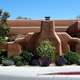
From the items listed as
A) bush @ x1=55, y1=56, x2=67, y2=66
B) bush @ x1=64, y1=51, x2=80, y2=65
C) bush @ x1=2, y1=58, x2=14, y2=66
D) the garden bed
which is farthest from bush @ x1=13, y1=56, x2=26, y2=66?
the garden bed

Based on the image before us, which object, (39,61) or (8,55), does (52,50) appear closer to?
(39,61)

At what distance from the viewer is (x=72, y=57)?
32.5 meters

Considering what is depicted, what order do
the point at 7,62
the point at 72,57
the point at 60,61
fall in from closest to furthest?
the point at 60,61 → the point at 7,62 → the point at 72,57

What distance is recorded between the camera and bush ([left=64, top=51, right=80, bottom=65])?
3241 cm

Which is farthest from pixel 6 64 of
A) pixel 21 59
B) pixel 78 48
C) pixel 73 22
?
pixel 73 22

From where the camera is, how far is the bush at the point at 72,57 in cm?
→ 3241

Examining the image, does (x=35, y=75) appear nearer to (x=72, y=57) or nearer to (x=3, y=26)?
(x=72, y=57)

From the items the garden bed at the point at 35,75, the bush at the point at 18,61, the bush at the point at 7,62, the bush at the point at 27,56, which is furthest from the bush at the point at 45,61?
the garden bed at the point at 35,75

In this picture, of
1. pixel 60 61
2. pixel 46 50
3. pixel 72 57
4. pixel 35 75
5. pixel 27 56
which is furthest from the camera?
pixel 46 50

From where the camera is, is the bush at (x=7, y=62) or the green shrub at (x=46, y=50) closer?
the bush at (x=7, y=62)

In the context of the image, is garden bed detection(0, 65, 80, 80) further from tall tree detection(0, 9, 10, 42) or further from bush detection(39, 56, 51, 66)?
tall tree detection(0, 9, 10, 42)

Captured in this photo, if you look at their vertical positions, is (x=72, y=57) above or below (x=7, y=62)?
above

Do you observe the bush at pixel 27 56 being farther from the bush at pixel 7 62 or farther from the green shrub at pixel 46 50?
the bush at pixel 7 62

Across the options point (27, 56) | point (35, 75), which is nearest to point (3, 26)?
point (27, 56)
